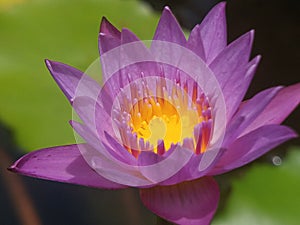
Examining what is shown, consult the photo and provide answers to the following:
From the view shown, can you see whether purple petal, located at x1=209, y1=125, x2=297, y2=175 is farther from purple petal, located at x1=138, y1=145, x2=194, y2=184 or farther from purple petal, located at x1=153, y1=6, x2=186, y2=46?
purple petal, located at x1=153, y1=6, x2=186, y2=46

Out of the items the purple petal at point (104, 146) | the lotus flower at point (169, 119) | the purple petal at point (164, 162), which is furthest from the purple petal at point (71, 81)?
the purple petal at point (164, 162)

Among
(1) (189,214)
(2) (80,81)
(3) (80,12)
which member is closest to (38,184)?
(3) (80,12)

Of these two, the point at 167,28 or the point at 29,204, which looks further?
the point at 29,204

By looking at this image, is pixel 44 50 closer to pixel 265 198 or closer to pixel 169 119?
pixel 169 119

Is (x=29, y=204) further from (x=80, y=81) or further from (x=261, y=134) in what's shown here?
(x=261, y=134)

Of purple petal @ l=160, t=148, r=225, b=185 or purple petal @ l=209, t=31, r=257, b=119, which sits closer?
purple petal @ l=160, t=148, r=225, b=185

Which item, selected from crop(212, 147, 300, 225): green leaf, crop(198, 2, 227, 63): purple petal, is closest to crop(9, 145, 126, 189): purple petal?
crop(198, 2, 227, 63): purple petal

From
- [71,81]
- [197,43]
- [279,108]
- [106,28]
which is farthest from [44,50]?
[279,108]
